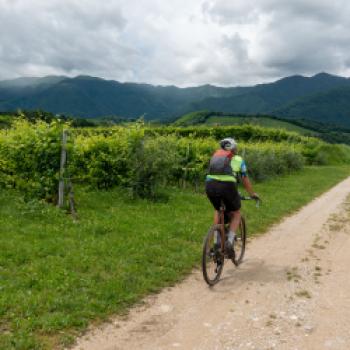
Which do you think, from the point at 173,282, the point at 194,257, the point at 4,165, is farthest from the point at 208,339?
the point at 4,165

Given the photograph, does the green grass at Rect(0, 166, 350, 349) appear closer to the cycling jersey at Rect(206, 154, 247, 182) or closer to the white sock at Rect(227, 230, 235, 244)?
the white sock at Rect(227, 230, 235, 244)

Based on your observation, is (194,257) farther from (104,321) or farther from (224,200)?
(104,321)

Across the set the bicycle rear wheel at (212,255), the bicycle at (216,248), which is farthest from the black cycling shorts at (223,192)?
the bicycle rear wheel at (212,255)

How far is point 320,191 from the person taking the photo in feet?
81.5

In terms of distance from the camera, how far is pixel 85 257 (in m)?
8.78

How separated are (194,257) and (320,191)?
17.6 m

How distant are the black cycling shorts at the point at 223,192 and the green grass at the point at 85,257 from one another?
1850 millimetres

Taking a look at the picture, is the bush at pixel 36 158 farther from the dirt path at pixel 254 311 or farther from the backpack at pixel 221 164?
the backpack at pixel 221 164

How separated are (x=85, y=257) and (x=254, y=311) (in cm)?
394

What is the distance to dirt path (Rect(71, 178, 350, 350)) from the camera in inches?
224

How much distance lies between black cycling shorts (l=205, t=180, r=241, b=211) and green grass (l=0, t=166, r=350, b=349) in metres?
1.85

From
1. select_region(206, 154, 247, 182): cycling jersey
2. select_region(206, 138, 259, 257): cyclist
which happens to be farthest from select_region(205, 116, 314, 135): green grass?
select_region(206, 154, 247, 182): cycling jersey

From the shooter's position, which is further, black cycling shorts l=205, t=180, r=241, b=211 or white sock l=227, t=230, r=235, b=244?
white sock l=227, t=230, r=235, b=244

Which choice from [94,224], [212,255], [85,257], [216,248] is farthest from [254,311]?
[94,224]
